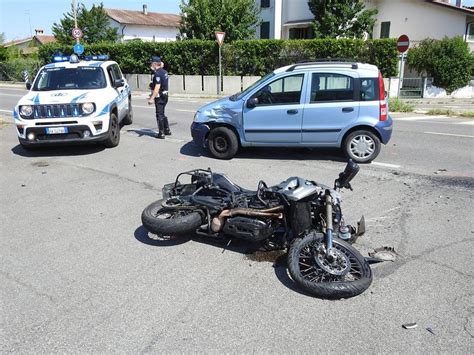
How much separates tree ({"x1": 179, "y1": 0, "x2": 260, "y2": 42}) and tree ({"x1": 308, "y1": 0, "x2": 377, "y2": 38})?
547 centimetres

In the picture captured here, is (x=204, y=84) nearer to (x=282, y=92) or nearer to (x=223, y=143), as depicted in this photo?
(x=223, y=143)

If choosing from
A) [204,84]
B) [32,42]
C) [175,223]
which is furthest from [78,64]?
[32,42]

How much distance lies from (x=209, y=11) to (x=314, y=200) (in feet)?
83.2

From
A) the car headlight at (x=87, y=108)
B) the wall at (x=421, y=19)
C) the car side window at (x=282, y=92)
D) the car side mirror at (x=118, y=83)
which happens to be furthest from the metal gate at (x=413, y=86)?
the car headlight at (x=87, y=108)

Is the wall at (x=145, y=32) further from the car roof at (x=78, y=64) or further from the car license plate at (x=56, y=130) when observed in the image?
the car license plate at (x=56, y=130)

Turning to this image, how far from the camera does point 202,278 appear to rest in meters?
3.90

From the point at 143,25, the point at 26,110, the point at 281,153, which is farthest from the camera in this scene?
the point at 143,25

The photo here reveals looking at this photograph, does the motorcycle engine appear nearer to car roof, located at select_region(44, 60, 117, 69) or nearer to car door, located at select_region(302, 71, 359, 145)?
car door, located at select_region(302, 71, 359, 145)

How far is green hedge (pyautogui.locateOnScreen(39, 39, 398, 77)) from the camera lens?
23094 millimetres

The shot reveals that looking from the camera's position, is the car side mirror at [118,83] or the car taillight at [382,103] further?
the car side mirror at [118,83]

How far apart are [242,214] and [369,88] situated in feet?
15.1

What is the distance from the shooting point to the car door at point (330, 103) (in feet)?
25.1

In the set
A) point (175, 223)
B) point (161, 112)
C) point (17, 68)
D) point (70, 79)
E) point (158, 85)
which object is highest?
point (17, 68)

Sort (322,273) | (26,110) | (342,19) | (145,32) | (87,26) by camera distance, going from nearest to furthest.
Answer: (322,273) → (26,110) → (342,19) → (87,26) → (145,32)
